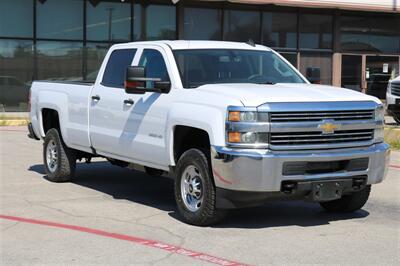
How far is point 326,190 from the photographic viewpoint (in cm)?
648

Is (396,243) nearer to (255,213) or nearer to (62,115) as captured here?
(255,213)

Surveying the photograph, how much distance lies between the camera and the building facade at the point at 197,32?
22.8 m

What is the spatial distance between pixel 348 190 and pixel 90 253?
9.08 ft

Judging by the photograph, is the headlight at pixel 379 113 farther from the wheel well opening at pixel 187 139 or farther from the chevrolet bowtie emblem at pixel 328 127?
the wheel well opening at pixel 187 139

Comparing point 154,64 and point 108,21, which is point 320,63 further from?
point 154,64

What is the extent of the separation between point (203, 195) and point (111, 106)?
2142 millimetres

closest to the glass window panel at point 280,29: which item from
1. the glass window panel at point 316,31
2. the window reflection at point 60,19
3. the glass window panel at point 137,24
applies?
the glass window panel at point 316,31

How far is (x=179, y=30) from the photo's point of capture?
24.7 metres

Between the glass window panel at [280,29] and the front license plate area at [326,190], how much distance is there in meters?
19.9

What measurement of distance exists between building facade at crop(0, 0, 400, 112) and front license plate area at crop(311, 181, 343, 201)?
58.1ft

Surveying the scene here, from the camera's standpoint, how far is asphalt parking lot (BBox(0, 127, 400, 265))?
18.5 feet

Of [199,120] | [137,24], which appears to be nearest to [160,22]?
[137,24]

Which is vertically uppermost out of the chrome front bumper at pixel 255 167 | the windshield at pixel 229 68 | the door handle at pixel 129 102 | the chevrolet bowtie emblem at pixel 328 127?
the windshield at pixel 229 68

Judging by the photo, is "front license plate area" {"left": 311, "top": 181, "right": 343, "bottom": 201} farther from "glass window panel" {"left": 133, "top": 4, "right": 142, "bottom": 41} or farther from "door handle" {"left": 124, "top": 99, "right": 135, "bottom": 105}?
"glass window panel" {"left": 133, "top": 4, "right": 142, "bottom": 41}
